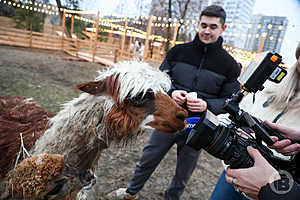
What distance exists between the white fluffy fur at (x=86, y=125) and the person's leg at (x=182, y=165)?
99 centimetres

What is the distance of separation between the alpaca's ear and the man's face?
1193mm

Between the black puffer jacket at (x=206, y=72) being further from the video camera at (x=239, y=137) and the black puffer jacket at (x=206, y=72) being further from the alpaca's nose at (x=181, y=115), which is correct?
the video camera at (x=239, y=137)

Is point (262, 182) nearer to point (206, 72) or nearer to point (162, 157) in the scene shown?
point (206, 72)

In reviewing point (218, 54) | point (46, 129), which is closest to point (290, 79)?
point (218, 54)

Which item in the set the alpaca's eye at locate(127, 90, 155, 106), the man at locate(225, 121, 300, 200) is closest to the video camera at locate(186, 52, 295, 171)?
the man at locate(225, 121, 300, 200)

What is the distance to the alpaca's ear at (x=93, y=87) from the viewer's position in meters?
1.41

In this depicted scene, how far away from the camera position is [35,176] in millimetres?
1110

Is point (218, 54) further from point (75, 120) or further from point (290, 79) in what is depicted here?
point (75, 120)

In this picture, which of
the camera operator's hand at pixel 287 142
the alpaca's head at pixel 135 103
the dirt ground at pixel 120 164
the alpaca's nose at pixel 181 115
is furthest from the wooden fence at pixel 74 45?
the camera operator's hand at pixel 287 142

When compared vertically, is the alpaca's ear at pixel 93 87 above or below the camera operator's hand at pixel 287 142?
above

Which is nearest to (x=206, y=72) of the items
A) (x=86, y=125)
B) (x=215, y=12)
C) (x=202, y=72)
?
(x=202, y=72)

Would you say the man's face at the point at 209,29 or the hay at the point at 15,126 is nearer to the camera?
the hay at the point at 15,126

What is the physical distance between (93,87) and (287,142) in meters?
1.27

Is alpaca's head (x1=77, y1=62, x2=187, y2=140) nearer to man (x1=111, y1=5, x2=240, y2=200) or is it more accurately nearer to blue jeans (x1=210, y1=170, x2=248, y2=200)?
man (x1=111, y1=5, x2=240, y2=200)
